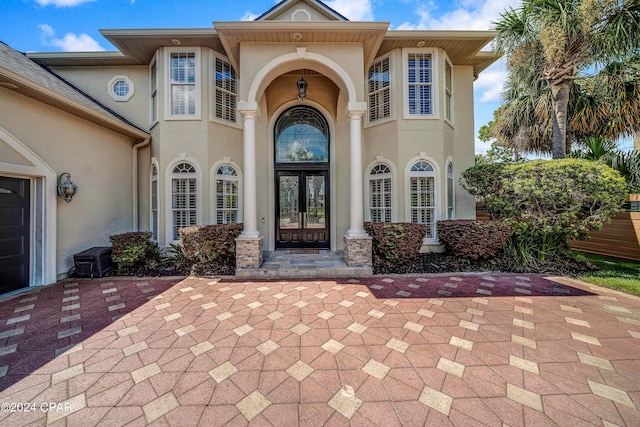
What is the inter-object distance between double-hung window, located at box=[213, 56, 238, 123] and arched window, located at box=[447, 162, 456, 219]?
21.4ft

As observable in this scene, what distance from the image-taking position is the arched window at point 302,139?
7.54 meters

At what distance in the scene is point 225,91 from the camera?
6766 millimetres

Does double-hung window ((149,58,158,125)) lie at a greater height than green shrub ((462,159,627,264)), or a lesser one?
greater

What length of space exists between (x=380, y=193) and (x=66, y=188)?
7.41 meters

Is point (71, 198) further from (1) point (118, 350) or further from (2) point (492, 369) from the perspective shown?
(2) point (492, 369)

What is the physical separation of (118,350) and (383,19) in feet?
24.2

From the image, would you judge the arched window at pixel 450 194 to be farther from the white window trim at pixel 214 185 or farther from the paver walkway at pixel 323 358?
the white window trim at pixel 214 185

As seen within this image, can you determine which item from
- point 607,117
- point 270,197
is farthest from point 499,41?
point 270,197

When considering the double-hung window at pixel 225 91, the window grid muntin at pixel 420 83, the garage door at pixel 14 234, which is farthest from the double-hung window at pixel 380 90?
the garage door at pixel 14 234

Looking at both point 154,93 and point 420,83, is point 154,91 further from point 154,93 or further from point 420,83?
point 420,83

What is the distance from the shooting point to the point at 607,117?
7.76m

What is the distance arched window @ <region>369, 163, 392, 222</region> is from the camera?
6.85 metres

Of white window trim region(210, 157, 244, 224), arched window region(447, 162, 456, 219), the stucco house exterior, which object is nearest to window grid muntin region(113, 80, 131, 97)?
the stucco house exterior

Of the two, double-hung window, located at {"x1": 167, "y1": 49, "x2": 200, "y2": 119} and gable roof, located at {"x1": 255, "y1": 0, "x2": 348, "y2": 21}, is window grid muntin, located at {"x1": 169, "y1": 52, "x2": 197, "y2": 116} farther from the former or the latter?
gable roof, located at {"x1": 255, "y1": 0, "x2": 348, "y2": 21}
